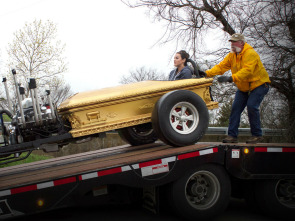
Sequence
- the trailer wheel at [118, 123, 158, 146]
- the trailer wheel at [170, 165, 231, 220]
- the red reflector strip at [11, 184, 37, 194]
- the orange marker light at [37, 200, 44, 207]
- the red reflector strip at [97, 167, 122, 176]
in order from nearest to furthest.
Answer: the red reflector strip at [11, 184, 37, 194]
the orange marker light at [37, 200, 44, 207]
the red reflector strip at [97, 167, 122, 176]
the trailer wheel at [170, 165, 231, 220]
the trailer wheel at [118, 123, 158, 146]

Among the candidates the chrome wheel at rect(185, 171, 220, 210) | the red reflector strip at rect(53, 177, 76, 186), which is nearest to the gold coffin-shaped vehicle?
the chrome wheel at rect(185, 171, 220, 210)

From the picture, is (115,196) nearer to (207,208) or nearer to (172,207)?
(172,207)

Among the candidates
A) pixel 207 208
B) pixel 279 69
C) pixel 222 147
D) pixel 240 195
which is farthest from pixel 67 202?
pixel 279 69

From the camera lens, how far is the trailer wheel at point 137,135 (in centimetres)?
574

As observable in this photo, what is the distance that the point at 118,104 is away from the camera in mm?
4539

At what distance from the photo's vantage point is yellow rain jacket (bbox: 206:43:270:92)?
471 centimetres

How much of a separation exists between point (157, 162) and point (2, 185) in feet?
5.39

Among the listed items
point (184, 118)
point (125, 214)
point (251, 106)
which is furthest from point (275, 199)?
point (125, 214)

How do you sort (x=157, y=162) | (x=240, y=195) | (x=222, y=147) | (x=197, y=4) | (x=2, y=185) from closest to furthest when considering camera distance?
1. (x=2, y=185)
2. (x=157, y=162)
3. (x=222, y=147)
4. (x=240, y=195)
5. (x=197, y=4)

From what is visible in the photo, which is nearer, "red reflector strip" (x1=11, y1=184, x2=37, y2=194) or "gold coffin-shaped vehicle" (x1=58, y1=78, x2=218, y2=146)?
"red reflector strip" (x1=11, y1=184, x2=37, y2=194)

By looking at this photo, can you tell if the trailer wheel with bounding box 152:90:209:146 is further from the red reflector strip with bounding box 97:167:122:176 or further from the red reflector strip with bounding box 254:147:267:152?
the red reflector strip with bounding box 97:167:122:176

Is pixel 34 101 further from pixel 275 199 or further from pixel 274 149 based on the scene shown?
pixel 275 199

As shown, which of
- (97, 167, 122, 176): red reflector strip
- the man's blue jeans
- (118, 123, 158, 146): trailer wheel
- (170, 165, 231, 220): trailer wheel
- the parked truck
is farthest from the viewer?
(118, 123, 158, 146): trailer wheel

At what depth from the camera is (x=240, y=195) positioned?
4.73 m
